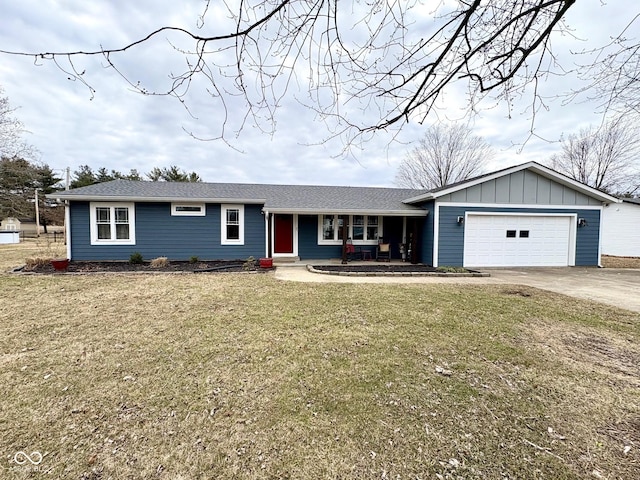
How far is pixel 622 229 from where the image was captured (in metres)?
16.4

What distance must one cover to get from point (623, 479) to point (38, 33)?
16.8 feet

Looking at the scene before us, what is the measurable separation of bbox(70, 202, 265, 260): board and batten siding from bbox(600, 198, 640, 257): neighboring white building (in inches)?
738

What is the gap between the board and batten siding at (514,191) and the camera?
36.4ft

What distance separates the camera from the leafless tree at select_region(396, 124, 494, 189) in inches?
957

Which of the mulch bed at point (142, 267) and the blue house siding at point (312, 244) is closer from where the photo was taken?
the mulch bed at point (142, 267)

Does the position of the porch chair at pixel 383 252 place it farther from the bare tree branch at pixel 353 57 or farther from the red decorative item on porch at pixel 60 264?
the red decorative item on porch at pixel 60 264

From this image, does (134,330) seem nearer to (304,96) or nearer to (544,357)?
(304,96)

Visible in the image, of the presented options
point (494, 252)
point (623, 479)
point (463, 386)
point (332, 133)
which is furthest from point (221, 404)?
point (494, 252)

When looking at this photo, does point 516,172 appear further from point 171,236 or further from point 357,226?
point 171,236

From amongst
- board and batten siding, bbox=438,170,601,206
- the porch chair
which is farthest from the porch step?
board and batten siding, bbox=438,170,601,206

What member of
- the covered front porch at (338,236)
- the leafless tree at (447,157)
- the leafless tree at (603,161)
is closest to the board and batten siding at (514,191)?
the covered front porch at (338,236)

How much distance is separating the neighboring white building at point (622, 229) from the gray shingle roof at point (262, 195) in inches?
451

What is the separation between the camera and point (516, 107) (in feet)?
9.39

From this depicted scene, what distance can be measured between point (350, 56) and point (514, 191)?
11.2m
